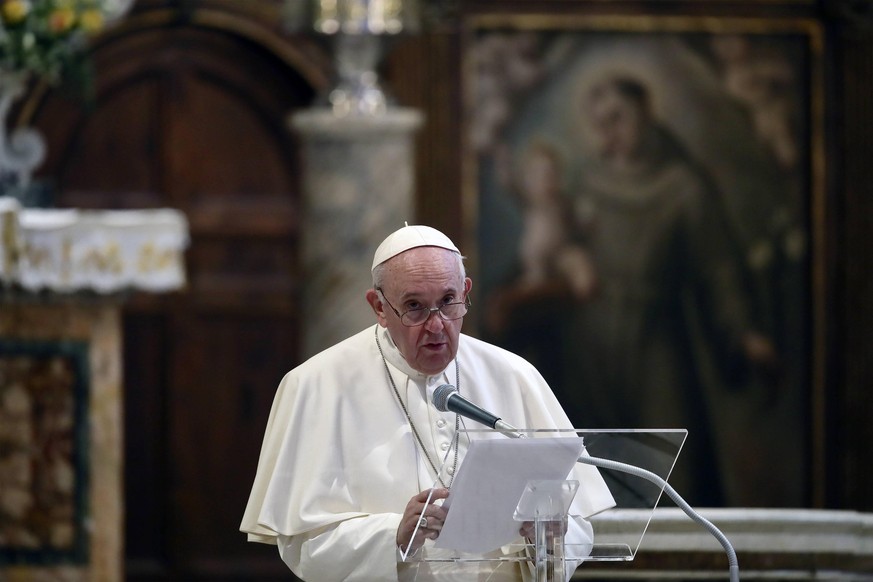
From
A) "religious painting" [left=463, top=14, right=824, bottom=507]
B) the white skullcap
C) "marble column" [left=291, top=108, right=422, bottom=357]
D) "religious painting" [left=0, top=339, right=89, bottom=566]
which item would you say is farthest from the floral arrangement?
the white skullcap

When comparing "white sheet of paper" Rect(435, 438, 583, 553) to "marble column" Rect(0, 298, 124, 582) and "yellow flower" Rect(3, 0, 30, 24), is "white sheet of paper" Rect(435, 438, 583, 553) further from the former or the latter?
"yellow flower" Rect(3, 0, 30, 24)

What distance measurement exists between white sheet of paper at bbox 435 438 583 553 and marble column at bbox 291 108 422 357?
394cm

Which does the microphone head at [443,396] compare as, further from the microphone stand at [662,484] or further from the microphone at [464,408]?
the microphone stand at [662,484]

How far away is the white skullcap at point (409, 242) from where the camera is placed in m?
3.94

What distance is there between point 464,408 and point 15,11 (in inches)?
159

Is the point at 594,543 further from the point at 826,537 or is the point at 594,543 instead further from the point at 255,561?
the point at 255,561

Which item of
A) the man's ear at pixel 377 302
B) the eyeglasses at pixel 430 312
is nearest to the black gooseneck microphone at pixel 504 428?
the eyeglasses at pixel 430 312

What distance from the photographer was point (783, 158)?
29.7 feet

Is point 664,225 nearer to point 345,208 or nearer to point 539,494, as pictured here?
point 345,208

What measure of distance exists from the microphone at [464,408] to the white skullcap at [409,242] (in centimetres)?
51

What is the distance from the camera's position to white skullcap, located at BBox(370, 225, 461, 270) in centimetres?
394

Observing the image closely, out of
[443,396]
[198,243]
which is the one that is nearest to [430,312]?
[443,396]

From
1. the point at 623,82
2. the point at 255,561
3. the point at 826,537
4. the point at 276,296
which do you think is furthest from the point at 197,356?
the point at 826,537

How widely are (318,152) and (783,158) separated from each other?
2.87 m
